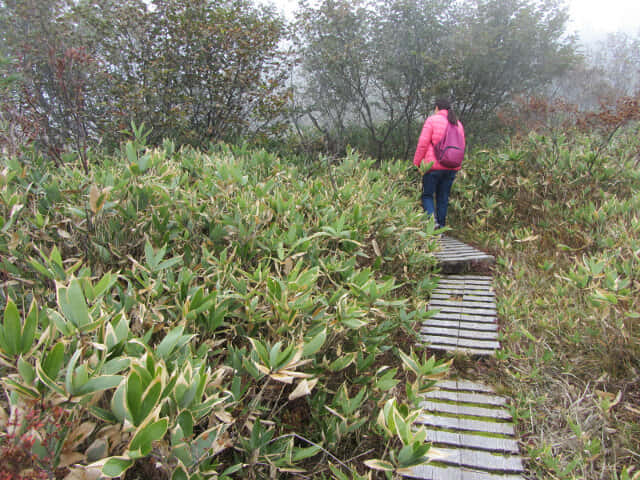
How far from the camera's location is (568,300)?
116 inches

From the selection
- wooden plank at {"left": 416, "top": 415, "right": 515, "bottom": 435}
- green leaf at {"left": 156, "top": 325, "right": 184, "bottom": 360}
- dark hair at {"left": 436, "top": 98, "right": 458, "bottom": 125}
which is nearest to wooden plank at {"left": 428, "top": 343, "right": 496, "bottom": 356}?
wooden plank at {"left": 416, "top": 415, "right": 515, "bottom": 435}

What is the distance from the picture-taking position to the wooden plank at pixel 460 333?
2768 millimetres

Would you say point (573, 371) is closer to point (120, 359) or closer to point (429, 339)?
point (429, 339)

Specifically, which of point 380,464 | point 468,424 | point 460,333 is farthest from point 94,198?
point 460,333

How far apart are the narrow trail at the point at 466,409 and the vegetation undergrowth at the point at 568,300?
11 centimetres

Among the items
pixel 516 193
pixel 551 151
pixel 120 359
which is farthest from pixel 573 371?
pixel 551 151

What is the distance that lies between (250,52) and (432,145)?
336cm

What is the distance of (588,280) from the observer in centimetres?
270

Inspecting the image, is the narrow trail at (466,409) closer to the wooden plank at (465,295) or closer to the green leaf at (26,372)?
the wooden plank at (465,295)

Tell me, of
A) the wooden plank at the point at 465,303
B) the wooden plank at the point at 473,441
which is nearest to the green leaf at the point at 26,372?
the wooden plank at the point at 473,441

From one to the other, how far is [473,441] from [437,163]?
150 inches

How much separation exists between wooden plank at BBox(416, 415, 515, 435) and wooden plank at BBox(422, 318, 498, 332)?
0.87 m

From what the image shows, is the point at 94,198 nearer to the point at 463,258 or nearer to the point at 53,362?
the point at 53,362

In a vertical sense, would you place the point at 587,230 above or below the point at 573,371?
above
